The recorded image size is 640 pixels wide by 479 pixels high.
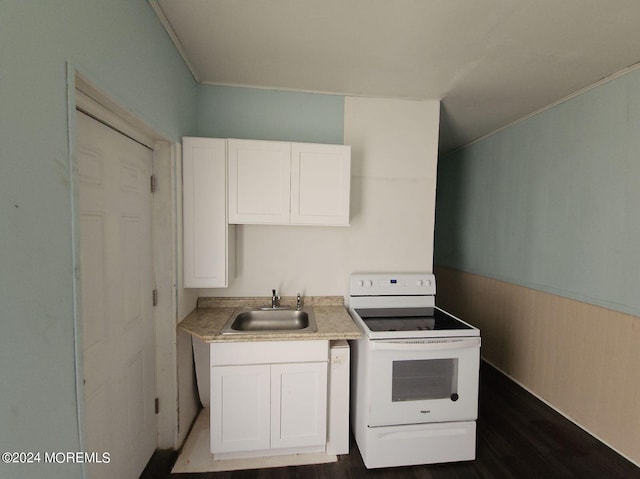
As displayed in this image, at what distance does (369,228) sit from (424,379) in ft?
3.84

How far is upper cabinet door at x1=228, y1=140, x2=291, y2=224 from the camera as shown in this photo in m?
1.81

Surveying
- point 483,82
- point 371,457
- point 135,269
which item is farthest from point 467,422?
point 483,82

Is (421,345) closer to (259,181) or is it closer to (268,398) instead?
(268,398)

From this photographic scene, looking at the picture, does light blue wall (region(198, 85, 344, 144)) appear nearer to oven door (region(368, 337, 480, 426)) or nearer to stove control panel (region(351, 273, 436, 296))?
stove control panel (region(351, 273, 436, 296))

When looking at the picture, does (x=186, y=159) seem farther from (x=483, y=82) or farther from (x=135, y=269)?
(x=483, y=82)

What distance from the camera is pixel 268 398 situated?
1.64 metres

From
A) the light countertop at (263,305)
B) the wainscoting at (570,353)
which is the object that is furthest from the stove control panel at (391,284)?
the wainscoting at (570,353)

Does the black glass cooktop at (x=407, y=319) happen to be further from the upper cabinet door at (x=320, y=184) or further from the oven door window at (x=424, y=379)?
the upper cabinet door at (x=320, y=184)

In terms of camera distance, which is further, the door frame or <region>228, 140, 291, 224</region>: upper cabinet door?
<region>228, 140, 291, 224</region>: upper cabinet door

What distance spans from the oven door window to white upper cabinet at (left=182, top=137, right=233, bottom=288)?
51.6 inches

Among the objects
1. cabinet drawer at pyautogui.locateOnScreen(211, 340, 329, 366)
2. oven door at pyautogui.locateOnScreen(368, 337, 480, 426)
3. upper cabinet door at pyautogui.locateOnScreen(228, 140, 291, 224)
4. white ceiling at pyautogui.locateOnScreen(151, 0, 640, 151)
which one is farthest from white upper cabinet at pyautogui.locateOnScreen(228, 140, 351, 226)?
oven door at pyautogui.locateOnScreen(368, 337, 480, 426)

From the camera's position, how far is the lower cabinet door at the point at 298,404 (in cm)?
165

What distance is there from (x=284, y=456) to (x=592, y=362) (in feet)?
7.54

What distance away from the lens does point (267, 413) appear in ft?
5.40
